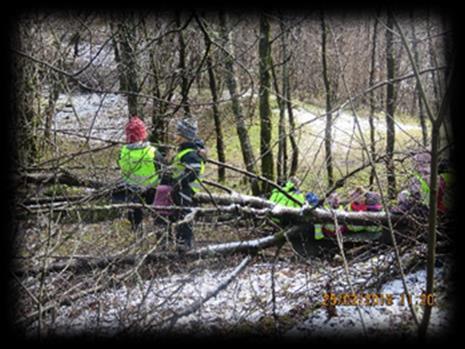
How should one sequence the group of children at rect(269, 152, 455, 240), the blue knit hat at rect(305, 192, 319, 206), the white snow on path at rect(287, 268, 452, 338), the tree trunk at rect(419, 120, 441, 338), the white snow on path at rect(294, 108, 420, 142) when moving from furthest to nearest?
the white snow on path at rect(294, 108, 420, 142) < the blue knit hat at rect(305, 192, 319, 206) < the group of children at rect(269, 152, 455, 240) < the white snow on path at rect(287, 268, 452, 338) < the tree trunk at rect(419, 120, 441, 338)

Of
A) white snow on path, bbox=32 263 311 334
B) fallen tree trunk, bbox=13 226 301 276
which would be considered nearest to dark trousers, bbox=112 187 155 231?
fallen tree trunk, bbox=13 226 301 276

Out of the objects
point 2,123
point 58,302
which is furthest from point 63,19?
point 58,302

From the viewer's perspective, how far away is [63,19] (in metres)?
4.99

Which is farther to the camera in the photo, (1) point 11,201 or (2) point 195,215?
(2) point 195,215

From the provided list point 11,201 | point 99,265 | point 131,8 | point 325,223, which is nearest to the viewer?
point 11,201

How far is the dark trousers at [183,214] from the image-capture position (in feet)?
12.9

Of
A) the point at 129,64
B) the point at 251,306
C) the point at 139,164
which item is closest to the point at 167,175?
the point at 139,164

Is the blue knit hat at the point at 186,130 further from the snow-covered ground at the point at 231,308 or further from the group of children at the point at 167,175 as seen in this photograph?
the snow-covered ground at the point at 231,308

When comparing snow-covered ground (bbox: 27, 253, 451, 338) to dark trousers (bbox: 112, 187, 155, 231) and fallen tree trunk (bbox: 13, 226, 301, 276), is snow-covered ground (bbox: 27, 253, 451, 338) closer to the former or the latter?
fallen tree trunk (bbox: 13, 226, 301, 276)

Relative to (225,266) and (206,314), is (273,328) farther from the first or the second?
(225,266)

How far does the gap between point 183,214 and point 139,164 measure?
23.7 inches

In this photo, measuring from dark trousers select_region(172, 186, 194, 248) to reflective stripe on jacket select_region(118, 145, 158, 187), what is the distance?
0.25 meters

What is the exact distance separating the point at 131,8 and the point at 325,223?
118 inches

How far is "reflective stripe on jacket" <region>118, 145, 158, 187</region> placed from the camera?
12.9 ft
